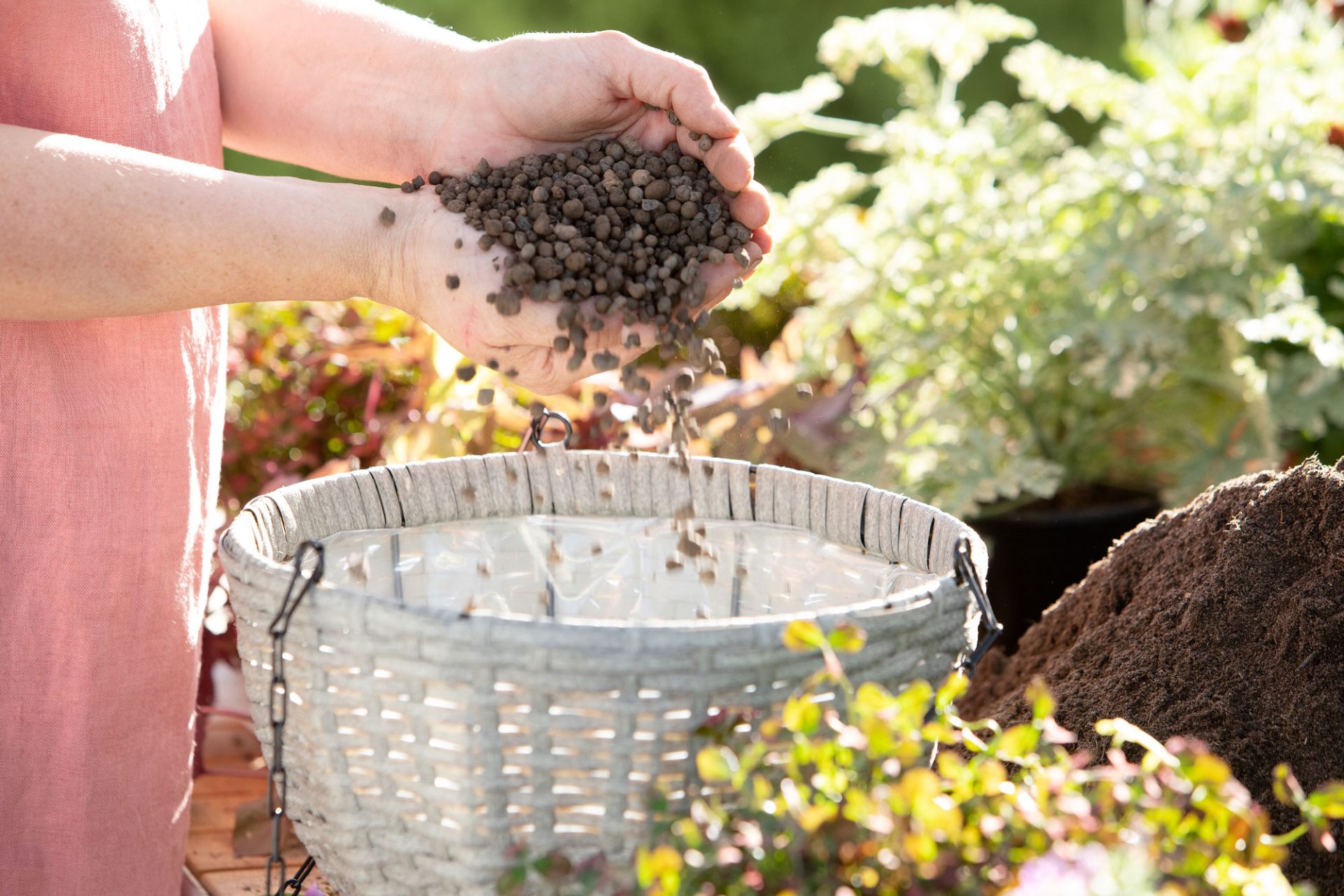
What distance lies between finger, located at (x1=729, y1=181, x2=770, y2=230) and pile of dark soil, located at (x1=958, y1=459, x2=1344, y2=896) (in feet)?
1.48

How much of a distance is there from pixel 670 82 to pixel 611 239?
0.16 m

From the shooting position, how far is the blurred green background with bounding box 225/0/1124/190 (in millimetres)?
3223

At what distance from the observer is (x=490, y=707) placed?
0.66 metres

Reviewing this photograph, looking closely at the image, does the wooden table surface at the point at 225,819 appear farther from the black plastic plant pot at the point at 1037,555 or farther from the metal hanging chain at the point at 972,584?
the black plastic plant pot at the point at 1037,555

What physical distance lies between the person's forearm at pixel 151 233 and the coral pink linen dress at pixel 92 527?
0.37 ft

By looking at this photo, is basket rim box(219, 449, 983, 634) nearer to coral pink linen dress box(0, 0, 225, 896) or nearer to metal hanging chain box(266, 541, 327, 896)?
metal hanging chain box(266, 541, 327, 896)

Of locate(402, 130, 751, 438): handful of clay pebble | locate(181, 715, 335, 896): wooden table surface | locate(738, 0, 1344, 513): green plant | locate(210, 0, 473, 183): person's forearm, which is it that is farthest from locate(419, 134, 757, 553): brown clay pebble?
locate(738, 0, 1344, 513): green plant

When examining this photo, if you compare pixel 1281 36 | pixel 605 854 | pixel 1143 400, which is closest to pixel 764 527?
pixel 605 854

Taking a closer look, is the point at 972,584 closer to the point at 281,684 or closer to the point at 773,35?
the point at 281,684

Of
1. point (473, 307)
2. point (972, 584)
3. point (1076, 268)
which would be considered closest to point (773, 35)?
point (1076, 268)

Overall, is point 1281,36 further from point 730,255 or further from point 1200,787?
point 1200,787

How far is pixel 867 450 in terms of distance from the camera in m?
1.80

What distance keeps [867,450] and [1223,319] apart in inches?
23.2

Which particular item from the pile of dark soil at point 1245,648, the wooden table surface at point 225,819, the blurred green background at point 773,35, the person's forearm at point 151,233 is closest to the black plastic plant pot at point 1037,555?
the pile of dark soil at point 1245,648
